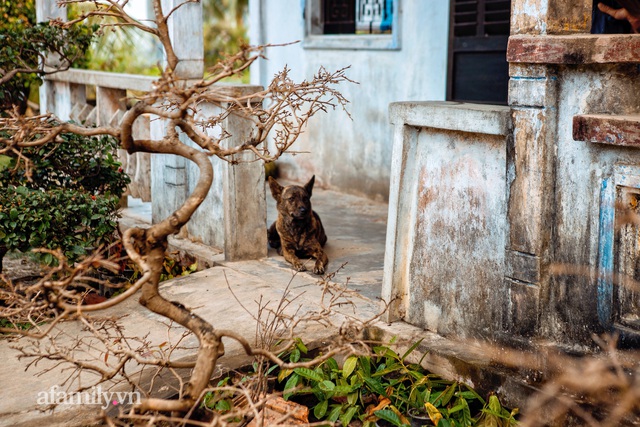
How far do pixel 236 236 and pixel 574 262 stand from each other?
3.46m

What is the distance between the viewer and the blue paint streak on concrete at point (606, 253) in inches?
169

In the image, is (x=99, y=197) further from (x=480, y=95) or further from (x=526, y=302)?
(x=480, y=95)

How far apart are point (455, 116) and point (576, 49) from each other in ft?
3.08

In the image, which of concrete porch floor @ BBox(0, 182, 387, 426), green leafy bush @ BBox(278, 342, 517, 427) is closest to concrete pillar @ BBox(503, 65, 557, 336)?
green leafy bush @ BBox(278, 342, 517, 427)

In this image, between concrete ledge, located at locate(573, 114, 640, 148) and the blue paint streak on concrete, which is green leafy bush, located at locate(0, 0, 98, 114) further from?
the blue paint streak on concrete

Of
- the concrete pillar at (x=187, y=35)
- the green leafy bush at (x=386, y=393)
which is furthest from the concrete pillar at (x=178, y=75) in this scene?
the green leafy bush at (x=386, y=393)

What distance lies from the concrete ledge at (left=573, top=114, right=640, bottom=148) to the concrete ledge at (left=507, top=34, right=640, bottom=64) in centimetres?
30

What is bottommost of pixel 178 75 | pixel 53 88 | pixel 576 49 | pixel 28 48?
pixel 53 88

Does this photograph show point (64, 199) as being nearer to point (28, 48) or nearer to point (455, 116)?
point (28, 48)

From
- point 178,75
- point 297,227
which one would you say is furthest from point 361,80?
point 178,75

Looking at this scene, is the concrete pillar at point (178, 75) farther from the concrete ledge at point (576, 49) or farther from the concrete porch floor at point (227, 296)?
the concrete ledge at point (576, 49)

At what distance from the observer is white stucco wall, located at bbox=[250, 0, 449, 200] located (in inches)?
359

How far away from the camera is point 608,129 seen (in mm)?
4125

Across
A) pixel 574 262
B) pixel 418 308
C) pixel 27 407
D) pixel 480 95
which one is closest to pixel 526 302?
pixel 574 262
